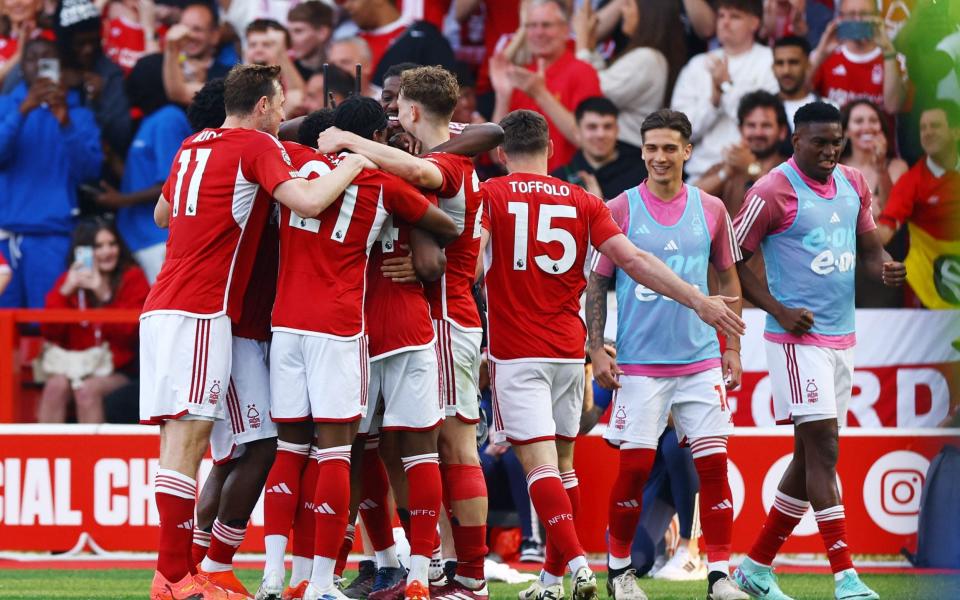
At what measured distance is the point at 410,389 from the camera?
7.20 m

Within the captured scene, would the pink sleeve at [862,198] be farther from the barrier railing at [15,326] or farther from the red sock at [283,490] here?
the barrier railing at [15,326]

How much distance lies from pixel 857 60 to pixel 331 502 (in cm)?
787

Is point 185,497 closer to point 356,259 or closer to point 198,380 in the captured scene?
point 198,380

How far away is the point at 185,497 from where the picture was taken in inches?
281

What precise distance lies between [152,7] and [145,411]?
26.5ft

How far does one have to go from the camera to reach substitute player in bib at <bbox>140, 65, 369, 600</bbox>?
7062 millimetres

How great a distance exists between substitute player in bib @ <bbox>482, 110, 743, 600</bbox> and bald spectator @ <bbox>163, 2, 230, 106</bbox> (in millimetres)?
6301

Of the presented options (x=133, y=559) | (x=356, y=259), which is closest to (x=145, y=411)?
(x=356, y=259)

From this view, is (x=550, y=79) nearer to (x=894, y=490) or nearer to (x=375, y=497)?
(x=894, y=490)

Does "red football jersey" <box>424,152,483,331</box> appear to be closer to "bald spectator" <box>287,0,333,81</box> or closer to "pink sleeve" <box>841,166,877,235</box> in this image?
"pink sleeve" <box>841,166,877,235</box>

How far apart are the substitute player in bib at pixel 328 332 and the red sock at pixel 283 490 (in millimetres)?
145

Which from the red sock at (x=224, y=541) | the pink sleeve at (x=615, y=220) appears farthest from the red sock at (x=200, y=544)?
the pink sleeve at (x=615, y=220)

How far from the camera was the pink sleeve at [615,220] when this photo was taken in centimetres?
835

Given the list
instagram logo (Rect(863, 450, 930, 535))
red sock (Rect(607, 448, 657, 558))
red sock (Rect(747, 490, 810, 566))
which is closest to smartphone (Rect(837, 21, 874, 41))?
instagram logo (Rect(863, 450, 930, 535))
